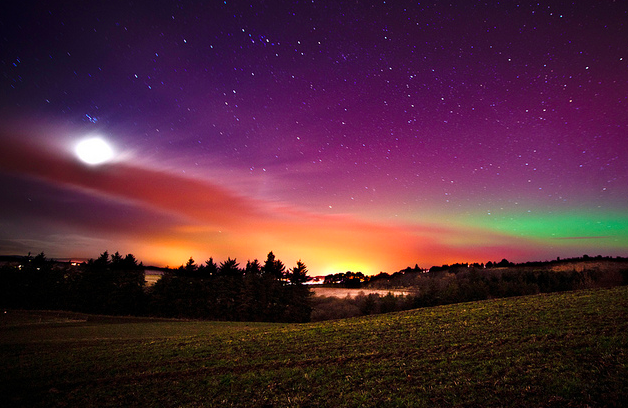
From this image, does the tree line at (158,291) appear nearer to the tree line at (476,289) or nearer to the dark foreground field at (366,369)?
the tree line at (476,289)

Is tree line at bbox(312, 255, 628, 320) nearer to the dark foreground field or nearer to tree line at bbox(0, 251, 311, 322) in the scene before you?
tree line at bbox(0, 251, 311, 322)

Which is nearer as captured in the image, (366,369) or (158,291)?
(366,369)

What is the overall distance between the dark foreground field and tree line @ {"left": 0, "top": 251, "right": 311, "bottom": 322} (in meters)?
54.6

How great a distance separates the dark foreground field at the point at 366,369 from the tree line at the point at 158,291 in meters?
54.6

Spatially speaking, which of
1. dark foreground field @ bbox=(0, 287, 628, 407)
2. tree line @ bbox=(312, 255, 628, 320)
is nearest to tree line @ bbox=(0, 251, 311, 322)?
tree line @ bbox=(312, 255, 628, 320)

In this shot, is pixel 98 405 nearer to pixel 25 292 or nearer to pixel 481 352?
pixel 481 352

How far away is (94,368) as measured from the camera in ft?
68.2

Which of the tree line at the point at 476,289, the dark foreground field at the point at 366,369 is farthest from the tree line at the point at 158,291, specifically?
the dark foreground field at the point at 366,369

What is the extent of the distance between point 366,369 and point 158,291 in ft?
270

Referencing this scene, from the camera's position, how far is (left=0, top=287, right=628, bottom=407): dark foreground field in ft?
39.1

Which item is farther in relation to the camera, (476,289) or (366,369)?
(476,289)

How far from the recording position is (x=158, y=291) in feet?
271

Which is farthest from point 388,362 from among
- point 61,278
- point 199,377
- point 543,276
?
point 543,276

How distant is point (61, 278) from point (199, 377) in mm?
100331
